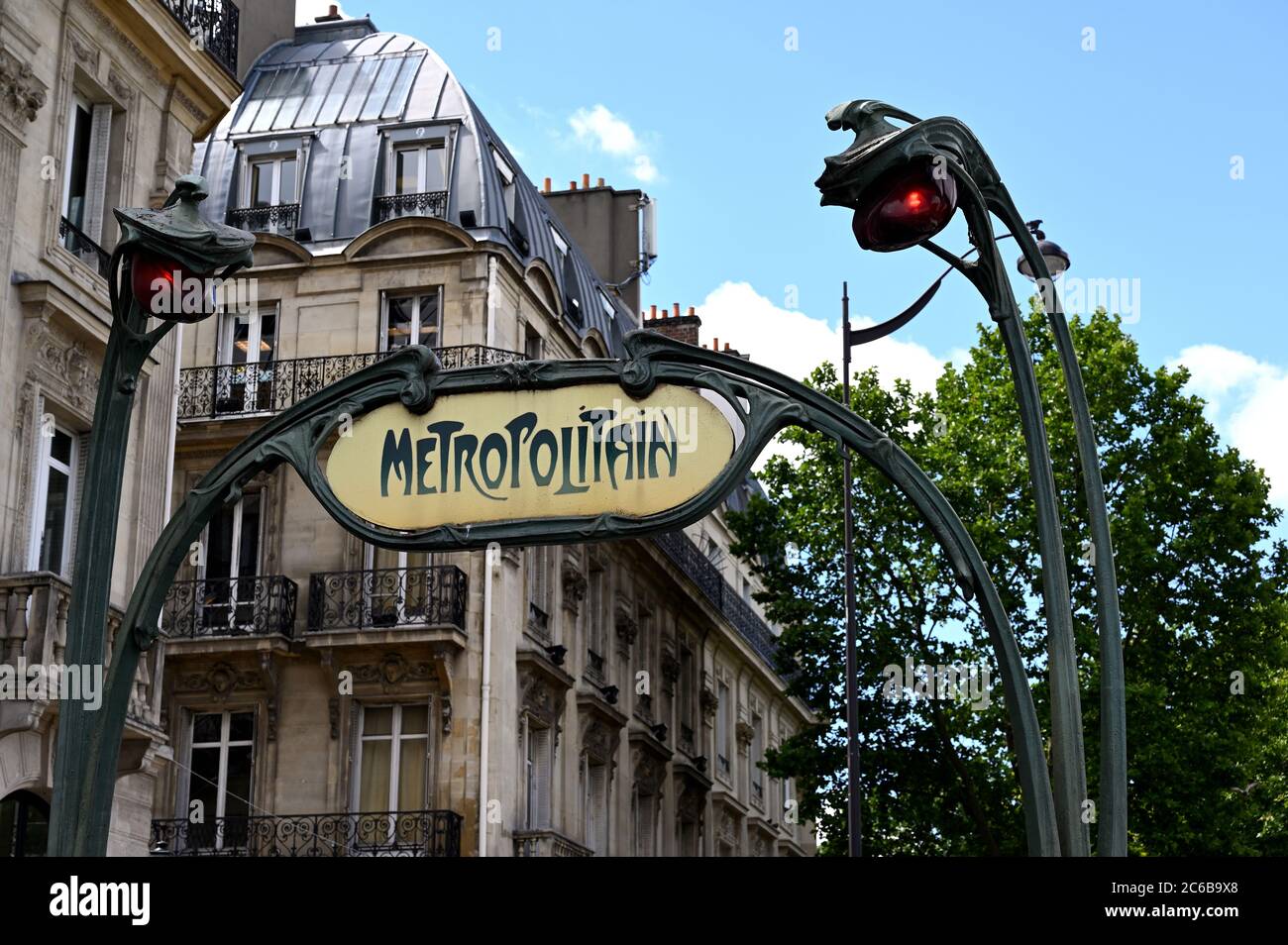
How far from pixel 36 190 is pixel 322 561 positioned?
12.5 m

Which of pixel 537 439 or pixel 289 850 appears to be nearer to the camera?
pixel 537 439

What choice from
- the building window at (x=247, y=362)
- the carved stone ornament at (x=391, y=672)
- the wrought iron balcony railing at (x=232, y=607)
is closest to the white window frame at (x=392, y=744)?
the carved stone ornament at (x=391, y=672)

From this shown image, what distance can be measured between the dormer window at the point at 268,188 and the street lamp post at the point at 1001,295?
26066 millimetres

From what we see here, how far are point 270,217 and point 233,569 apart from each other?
20.6 ft

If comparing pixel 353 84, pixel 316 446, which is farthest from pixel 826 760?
pixel 316 446

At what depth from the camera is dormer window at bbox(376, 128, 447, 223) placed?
103 ft

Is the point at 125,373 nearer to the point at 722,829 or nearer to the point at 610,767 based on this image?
the point at 610,767

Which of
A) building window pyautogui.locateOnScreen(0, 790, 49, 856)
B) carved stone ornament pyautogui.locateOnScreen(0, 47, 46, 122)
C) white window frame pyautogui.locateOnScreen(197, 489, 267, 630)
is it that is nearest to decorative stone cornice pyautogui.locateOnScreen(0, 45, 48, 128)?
carved stone ornament pyautogui.locateOnScreen(0, 47, 46, 122)

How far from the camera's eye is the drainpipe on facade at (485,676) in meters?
28.1

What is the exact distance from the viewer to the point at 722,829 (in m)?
42.9

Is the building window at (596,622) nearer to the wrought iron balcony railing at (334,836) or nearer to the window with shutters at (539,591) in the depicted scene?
the window with shutters at (539,591)

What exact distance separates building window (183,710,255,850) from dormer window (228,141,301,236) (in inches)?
330

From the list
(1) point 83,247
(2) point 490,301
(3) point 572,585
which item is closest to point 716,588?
(3) point 572,585

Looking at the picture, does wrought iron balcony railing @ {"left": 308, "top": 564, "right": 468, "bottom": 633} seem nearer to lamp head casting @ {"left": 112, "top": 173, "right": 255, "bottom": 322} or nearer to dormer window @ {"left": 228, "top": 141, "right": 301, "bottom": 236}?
dormer window @ {"left": 228, "top": 141, "right": 301, "bottom": 236}
